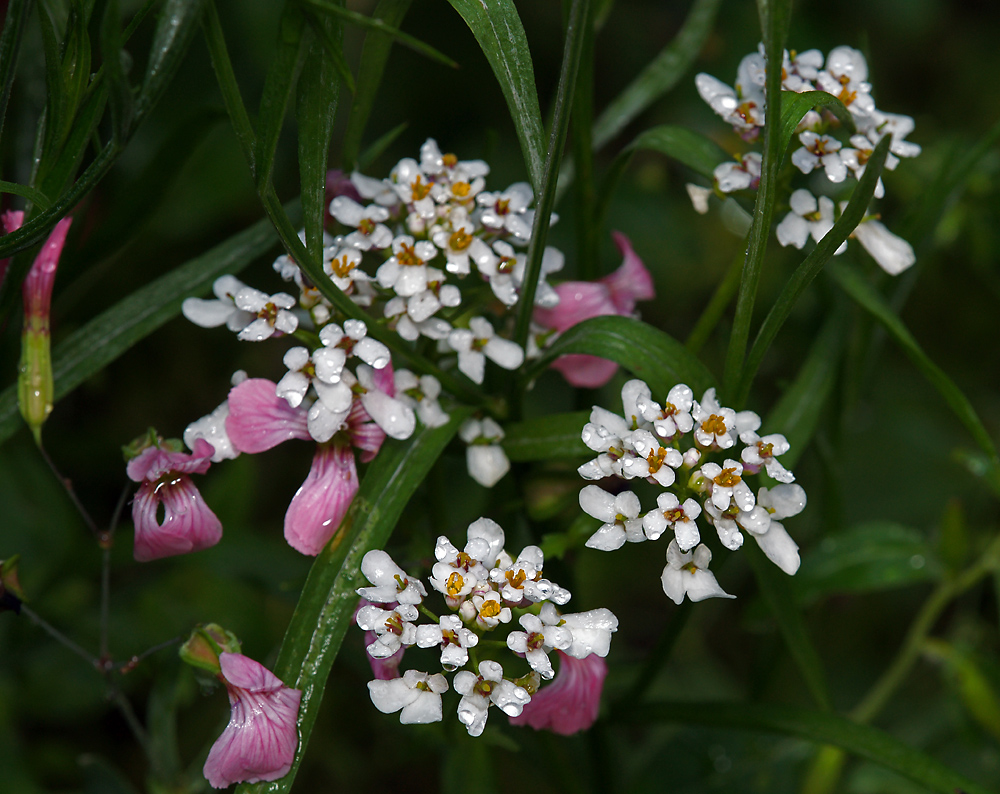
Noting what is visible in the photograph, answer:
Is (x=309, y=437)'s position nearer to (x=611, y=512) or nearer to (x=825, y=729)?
(x=611, y=512)

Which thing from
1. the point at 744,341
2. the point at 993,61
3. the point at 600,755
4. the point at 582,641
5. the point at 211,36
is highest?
the point at 211,36

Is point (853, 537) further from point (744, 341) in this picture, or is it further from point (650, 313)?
point (650, 313)

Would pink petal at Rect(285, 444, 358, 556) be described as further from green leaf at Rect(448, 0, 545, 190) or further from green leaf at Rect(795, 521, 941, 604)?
green leaf at Rect(795, 521, 941, 604)

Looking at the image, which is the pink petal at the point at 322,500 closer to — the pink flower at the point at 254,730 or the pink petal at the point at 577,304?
the pink flower at the point at 254,730

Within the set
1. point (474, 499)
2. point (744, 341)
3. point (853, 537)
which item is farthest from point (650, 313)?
point (744, 341)

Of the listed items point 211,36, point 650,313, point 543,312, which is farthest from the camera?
point 650,313
